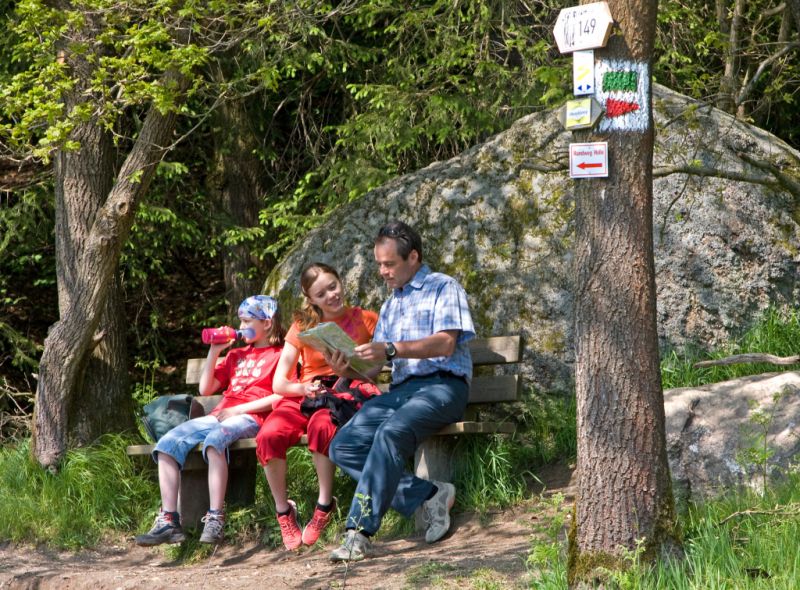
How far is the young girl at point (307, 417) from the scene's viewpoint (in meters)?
5.81

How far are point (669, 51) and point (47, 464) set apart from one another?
5.54 m

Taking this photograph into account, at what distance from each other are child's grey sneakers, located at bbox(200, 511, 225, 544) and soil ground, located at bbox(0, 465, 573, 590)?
5.9 inches

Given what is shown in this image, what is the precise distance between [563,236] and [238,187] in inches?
199

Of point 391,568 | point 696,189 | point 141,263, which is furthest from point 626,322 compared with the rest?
point 141,263

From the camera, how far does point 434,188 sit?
7.25 m

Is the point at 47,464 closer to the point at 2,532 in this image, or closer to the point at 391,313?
the point at 2,532

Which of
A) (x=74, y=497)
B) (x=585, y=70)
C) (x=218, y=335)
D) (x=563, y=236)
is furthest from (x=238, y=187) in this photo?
(x=585, y=70)

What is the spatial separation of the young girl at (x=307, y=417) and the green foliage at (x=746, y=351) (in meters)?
1.83

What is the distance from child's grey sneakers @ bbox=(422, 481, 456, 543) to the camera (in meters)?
5.59

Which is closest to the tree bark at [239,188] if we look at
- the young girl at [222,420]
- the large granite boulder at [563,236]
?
the large granite boulder at [563,236]

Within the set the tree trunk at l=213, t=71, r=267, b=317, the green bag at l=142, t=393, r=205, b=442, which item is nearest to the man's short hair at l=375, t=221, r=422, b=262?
the green bag at l=142, t=393, r=205, b=442

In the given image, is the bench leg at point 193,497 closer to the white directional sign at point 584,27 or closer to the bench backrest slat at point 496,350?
the bench backrest slat at point 496,350

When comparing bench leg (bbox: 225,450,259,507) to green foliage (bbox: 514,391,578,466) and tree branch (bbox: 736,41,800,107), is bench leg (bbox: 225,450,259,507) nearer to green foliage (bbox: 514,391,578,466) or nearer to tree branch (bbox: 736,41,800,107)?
green foliage (bbox: 514,391,578,466)

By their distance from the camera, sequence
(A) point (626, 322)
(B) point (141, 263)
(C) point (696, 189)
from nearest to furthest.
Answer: (A) point (626, 322) → (C) point (696, 189) → (B) point (141, 263)
